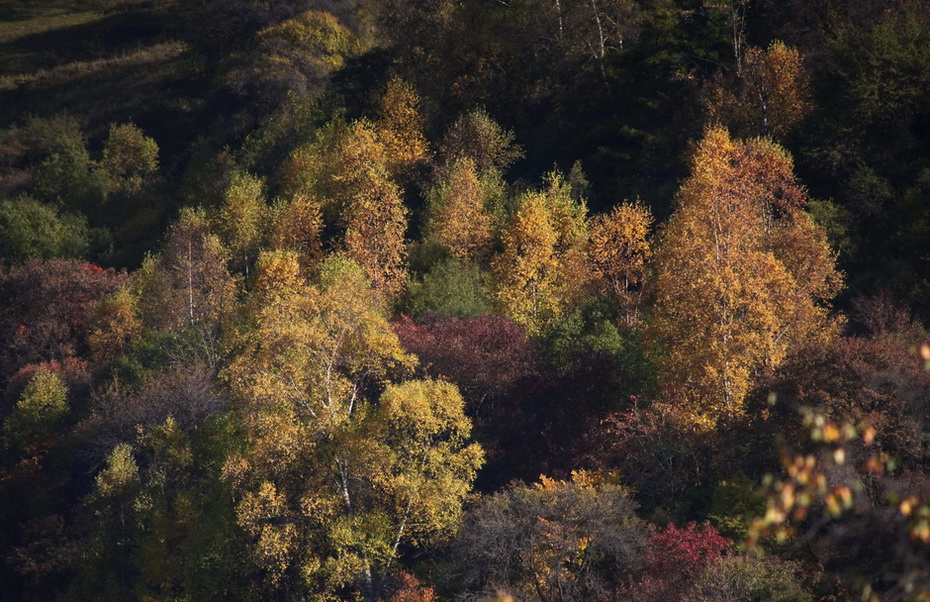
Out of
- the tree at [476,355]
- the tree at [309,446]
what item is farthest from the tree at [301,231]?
the tree at [309,446]

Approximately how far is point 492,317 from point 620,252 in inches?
308

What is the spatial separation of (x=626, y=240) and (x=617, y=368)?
1470cm

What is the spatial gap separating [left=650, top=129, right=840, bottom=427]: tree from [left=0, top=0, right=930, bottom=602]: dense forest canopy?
184 mm

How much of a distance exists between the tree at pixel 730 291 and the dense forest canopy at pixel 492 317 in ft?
0.60

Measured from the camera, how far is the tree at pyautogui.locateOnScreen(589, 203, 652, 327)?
56281 mm

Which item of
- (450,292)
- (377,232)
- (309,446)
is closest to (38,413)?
(377,232)

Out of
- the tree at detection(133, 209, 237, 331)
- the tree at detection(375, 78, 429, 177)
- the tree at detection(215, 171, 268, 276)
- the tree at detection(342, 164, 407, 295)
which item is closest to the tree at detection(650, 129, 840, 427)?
the tree at detection(342, 164, 407, 295)

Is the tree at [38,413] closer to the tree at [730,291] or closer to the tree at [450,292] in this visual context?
the tree at [450,292]

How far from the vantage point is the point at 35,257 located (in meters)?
84.9

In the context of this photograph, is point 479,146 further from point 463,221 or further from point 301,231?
point 301,231

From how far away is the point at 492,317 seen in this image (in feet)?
176

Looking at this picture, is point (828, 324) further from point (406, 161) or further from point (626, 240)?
point (406, 161)

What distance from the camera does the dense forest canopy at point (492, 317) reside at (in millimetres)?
33406

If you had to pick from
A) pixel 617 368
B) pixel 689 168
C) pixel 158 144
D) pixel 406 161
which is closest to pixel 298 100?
pixel 406 161
